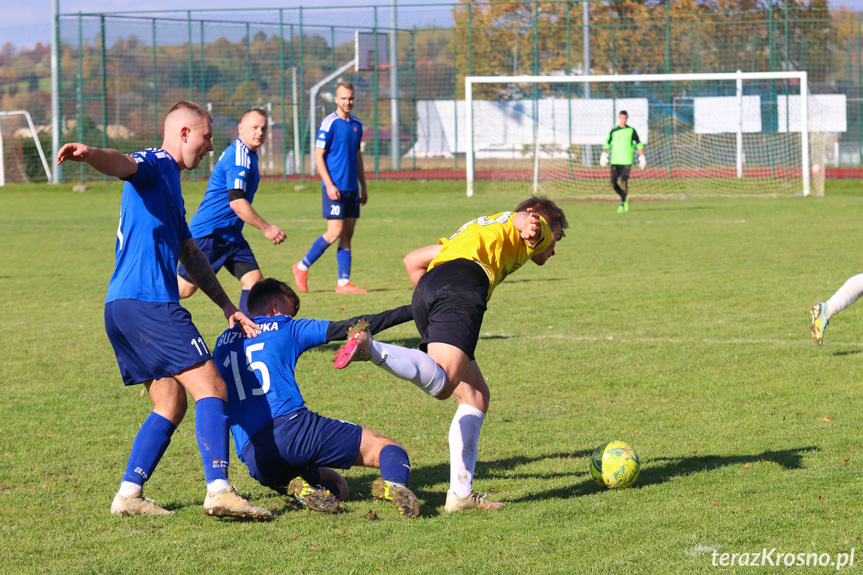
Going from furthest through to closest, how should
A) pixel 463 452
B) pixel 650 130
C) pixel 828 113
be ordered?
pixel 828 113, pixel 650 130, pixel 463 452

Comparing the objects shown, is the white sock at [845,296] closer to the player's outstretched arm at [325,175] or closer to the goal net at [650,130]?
the player's outstretched arm at [325,175]

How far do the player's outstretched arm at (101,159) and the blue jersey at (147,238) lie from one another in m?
0.11

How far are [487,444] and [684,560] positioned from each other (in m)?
1.99

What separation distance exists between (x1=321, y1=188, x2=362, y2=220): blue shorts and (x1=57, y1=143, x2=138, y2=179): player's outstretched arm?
7396 mm

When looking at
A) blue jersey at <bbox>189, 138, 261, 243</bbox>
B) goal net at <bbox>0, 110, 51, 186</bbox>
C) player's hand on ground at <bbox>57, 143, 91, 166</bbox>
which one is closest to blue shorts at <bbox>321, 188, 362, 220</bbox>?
blue jersey at <bbox>189, 138, 261, 243</bbox>

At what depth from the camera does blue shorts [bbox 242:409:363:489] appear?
14.3 feet

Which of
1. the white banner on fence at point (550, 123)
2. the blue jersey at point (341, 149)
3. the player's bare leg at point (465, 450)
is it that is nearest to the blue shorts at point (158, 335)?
the player's bare leg at point (465, 450)

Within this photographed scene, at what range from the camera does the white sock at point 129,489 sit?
4.29 metres

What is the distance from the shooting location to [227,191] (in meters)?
7.97

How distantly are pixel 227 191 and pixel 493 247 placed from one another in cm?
399

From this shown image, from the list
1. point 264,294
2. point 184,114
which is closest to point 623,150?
point 264,294

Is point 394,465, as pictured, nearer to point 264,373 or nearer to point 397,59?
point 264,373

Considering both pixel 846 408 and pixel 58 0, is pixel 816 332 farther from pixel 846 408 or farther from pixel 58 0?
pixel 58 0

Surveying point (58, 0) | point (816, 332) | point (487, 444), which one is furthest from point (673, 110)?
point (487, 444)
